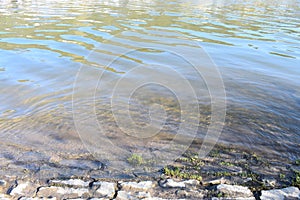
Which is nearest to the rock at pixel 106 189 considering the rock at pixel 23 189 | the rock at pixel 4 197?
the rock at pixel 23 189

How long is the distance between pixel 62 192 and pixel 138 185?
3.10ft

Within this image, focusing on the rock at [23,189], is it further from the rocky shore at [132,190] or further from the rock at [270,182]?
the rock at [270,182]

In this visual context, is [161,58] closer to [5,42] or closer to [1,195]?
[5,42]

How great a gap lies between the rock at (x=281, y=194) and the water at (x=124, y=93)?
1085 millimetres

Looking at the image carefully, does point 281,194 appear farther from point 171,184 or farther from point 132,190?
point 132,190

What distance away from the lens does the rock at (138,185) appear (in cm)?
404

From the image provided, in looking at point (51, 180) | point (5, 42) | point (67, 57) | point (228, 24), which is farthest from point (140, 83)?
point (228, 24)

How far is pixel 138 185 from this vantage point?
4102 mm

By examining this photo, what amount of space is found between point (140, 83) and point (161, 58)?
2.64m

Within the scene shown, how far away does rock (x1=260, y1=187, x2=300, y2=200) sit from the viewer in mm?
3856

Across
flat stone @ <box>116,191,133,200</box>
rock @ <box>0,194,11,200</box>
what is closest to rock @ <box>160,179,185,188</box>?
flat stone @ <box>116,191,133,200</box>

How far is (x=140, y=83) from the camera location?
336 inches

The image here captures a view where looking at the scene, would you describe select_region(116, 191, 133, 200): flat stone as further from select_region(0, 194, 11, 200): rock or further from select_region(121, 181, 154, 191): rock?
select_region(0, 194, 11, 200): rock

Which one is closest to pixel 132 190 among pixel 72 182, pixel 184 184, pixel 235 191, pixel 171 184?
pixel 171 184
